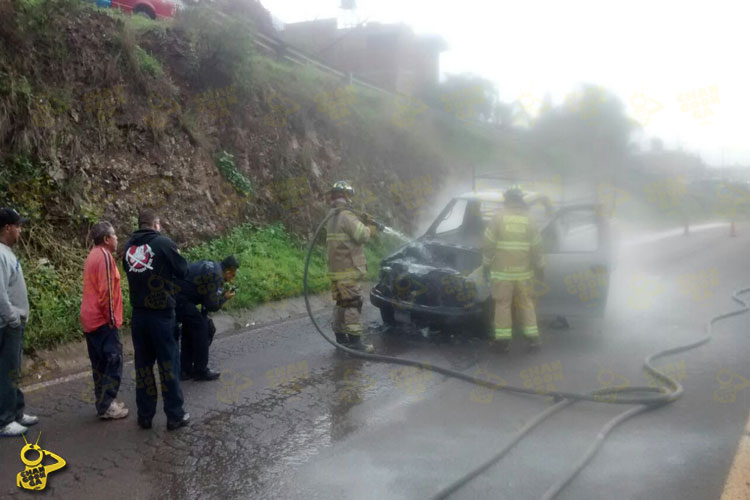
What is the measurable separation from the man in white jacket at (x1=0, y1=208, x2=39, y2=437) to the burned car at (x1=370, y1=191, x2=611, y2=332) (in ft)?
14.1

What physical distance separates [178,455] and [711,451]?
385cm

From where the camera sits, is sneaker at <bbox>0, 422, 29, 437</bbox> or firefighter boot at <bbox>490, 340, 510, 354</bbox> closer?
sneaker at <bbox>0, 422, 29, 437</bbox>

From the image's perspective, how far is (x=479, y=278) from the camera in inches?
288

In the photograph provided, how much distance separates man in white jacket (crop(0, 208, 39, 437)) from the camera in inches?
176

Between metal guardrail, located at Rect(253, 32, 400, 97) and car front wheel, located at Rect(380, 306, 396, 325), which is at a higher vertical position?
metal guardrail, located at Rect(253, 32, 400, 97)

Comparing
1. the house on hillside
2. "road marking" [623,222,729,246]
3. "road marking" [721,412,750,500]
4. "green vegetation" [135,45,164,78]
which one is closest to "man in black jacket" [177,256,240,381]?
"road marking" [721,412,750,500]

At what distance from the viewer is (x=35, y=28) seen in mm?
8859

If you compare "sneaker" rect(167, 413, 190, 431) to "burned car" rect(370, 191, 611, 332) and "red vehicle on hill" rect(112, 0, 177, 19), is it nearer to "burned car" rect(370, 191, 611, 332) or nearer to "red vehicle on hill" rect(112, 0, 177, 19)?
"burned car" rect(370, 191, 611, 332)

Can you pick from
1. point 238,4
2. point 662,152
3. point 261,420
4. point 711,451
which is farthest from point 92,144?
point 238,4

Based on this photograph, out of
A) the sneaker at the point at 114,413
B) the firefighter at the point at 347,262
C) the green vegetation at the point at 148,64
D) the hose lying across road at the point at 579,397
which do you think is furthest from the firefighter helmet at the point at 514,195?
the green vegetation at the point at 148,64

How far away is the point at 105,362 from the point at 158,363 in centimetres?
52

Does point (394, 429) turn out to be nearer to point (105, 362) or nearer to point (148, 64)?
point (105, 362)

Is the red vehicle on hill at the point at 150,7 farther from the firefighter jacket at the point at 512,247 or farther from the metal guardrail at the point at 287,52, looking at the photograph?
the firefighter jacket at the point at 512,247

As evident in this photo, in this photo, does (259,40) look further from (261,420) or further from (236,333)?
(261,420)
